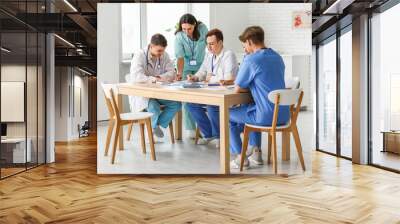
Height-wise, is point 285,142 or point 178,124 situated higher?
point 178,124

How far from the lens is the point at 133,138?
15.3ft

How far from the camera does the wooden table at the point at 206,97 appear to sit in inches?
172

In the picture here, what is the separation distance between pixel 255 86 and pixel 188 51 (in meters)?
0.82

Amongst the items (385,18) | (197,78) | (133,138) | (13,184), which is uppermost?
(385,18)

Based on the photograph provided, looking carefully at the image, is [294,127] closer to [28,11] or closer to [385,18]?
[385,18]

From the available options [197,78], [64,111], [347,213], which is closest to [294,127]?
[197,78]

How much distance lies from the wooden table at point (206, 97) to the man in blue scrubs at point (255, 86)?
89mm

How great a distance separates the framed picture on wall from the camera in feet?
15.3

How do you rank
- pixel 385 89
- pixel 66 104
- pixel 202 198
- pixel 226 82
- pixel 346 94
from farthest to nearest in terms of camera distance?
pixel 66 104 → pixel 346 94 → pixel 385 89 → pixel 226 82 → pixel 202 198

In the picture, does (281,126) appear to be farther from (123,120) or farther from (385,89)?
(385,89)

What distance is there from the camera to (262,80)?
4.39 metres

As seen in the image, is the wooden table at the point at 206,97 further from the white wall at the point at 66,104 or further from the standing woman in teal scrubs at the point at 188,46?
the white wall at the point at 66,104

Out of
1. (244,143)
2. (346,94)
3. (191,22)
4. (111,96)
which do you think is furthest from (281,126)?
(346,94)

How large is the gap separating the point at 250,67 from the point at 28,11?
11.2 ft
